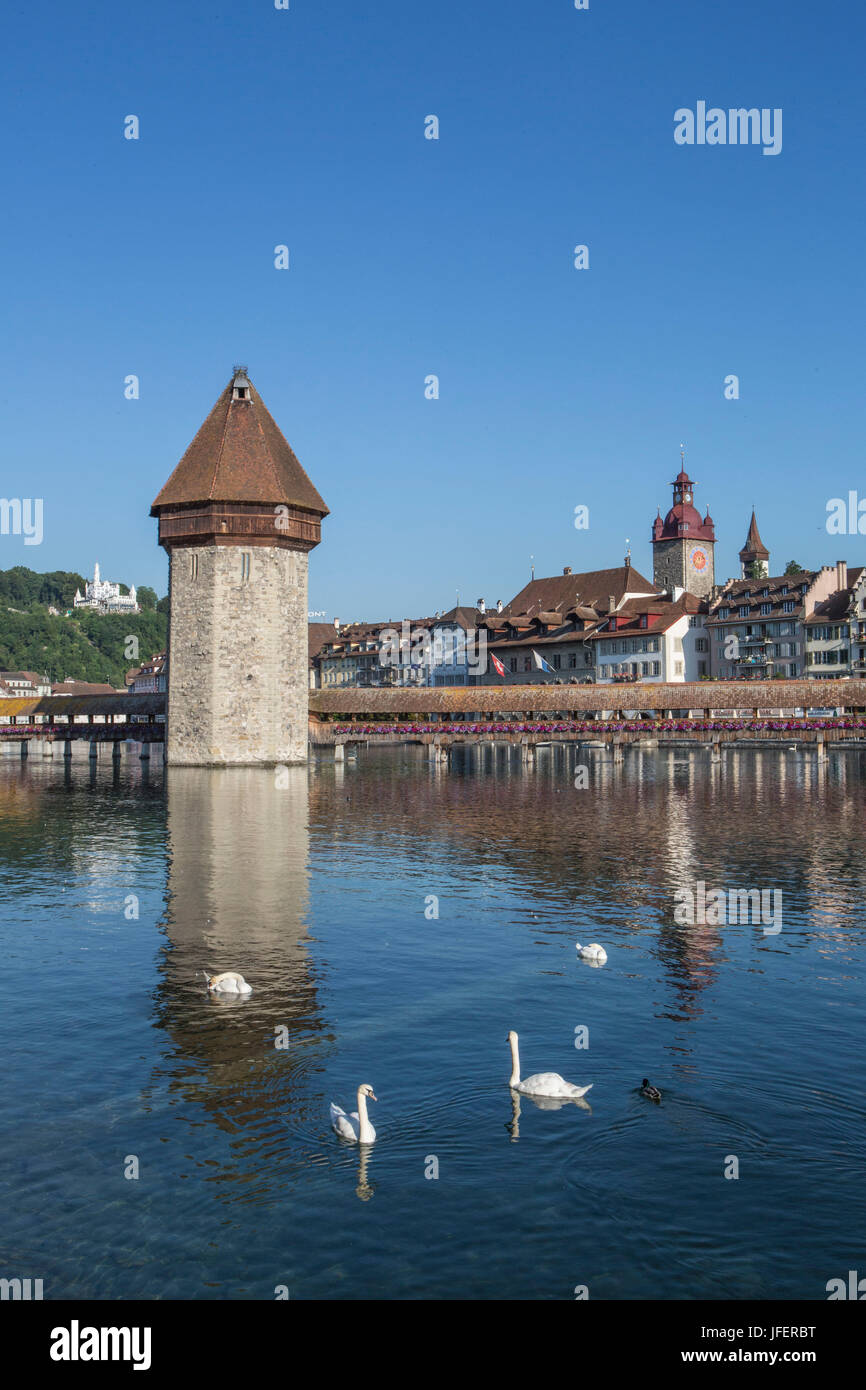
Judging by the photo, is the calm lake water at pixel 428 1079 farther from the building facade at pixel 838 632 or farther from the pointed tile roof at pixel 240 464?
the building facade at pixel 838 632

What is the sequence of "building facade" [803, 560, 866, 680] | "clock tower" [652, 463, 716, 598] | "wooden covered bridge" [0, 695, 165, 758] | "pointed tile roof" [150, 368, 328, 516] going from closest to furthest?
1. "pointed tile roof" [150, 368, 328, 516]
2. "wooden covered bridge" [0, 695, 165, 758]
3. "building facade" [803, 560, 866, 680]
4. "clock tower" [652, 463, 716, 598]

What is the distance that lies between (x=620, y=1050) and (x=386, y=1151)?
12.0 feet

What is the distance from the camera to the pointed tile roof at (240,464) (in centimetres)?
5922

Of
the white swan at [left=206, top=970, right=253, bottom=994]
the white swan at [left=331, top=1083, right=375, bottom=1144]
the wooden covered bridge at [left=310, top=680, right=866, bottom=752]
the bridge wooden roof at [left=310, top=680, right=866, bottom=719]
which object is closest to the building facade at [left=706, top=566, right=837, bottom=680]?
the wooden covered bridge at [left=310, top=680, right=866, bottom=752]

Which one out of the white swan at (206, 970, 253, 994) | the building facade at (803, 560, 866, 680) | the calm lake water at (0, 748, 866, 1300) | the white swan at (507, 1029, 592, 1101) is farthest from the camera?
the building facade at (803, 560, 866, 680)

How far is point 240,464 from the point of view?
60.0 metres

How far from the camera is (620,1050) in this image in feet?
42.6

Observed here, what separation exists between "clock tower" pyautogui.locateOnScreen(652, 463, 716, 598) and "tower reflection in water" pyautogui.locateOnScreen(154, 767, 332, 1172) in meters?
103

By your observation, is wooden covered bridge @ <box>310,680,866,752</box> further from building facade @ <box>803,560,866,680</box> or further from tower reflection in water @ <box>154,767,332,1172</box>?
tower reflection in water @ <box>154,767,332,1172</box>

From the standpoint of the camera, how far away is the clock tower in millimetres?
129125

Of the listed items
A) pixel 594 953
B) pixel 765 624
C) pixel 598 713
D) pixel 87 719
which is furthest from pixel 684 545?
pixel 594 953

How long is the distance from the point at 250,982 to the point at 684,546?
119 m

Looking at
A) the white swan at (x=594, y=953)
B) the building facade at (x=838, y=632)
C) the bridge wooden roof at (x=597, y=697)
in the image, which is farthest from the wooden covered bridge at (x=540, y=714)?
the white swan at (x=594, y=953)

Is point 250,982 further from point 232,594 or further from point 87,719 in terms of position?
point 87,719
